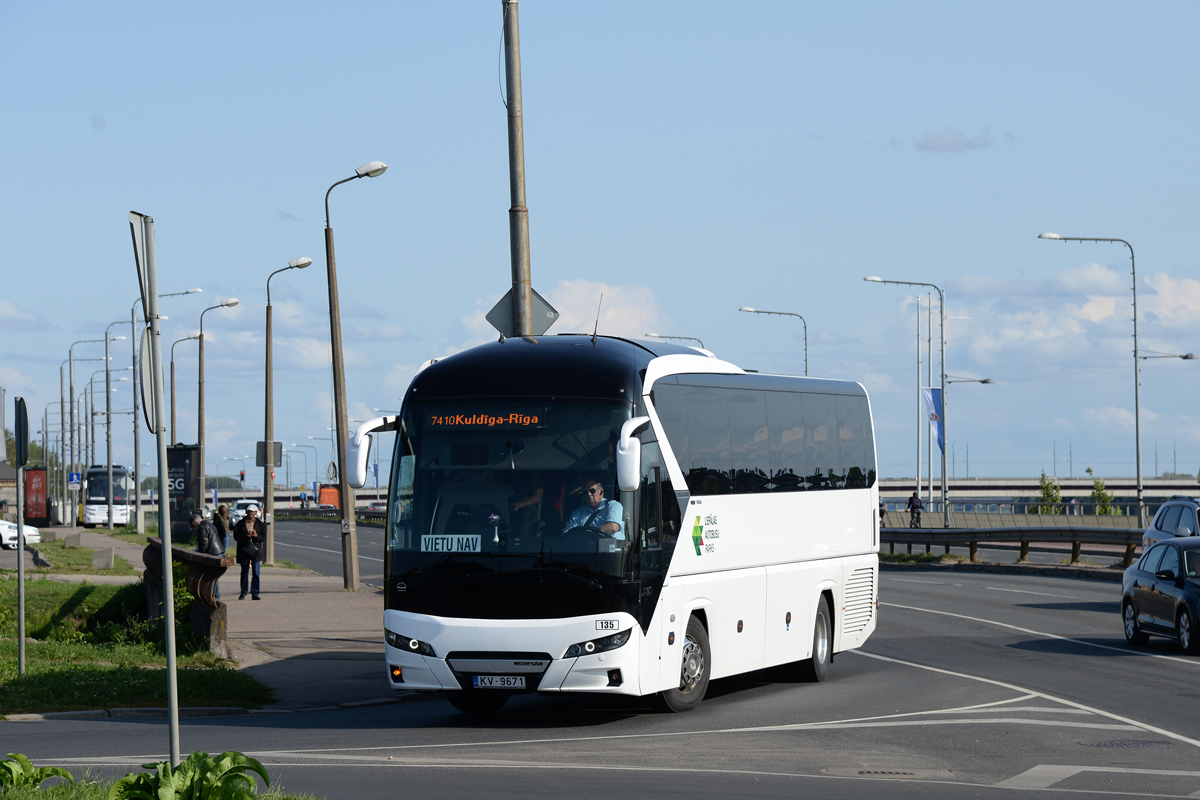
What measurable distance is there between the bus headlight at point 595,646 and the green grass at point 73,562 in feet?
77.3

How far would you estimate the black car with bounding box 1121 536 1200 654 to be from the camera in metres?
19.0

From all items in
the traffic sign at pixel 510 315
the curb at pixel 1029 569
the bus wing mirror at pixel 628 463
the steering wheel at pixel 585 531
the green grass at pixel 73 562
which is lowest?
the curb at pixel 1029 569

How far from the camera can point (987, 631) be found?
72.3 ft

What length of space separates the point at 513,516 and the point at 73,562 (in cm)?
2880

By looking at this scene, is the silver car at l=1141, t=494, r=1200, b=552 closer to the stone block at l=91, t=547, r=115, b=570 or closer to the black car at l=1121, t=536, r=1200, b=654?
the black car at l=1121, t=536, r=1200, b=654

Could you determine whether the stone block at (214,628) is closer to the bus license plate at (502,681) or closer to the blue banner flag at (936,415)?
the bus license plate at (502,681)

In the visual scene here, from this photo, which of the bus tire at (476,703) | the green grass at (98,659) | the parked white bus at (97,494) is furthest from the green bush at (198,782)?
the parked white bus at (97,494)

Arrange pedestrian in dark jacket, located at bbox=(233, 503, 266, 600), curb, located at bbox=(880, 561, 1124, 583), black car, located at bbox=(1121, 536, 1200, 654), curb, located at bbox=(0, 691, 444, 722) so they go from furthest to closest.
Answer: curb, located at bbox=(880, 561, 1124, 583), pedestrian in dark jacket, located at bbox=(233, 503, 266, 600), black car, located at bbox=(1121, 536, 1200, 654), curb, located at bbox=(0, 691, 444, 722)

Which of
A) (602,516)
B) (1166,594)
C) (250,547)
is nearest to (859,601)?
(1166,594)

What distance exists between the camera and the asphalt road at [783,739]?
10.0 metres

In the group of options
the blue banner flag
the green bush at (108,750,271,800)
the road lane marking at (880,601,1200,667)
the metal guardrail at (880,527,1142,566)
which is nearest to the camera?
the green bush at (108,750,271,800)

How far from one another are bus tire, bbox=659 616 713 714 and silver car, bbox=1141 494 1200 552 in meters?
12.3

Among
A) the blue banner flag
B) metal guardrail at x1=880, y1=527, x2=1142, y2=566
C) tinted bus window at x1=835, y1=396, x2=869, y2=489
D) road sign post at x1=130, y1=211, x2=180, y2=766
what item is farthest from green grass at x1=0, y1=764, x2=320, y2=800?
the blue banner flag

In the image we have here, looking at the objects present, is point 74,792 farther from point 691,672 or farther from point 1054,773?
point 691,672
